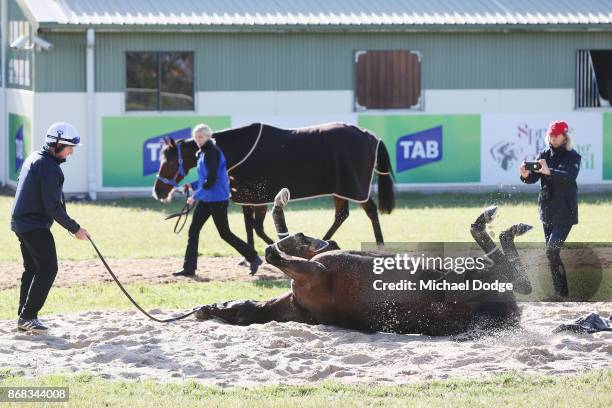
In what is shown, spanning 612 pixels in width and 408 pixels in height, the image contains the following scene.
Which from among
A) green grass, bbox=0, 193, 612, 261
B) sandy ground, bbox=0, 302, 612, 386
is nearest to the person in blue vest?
green grass, bbox=0, 193, 612, 261

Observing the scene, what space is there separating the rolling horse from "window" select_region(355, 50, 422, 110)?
28.5 feet

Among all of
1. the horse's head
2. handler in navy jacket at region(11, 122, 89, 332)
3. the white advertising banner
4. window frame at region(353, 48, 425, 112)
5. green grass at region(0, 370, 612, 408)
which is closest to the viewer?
green grass at region(0, 370, 612, 408)

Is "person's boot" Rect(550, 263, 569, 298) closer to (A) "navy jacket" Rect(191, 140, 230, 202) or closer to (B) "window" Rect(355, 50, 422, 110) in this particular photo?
(A) "navy jacket" Rect(191, 140, 230, 202)

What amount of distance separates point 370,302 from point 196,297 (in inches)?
130

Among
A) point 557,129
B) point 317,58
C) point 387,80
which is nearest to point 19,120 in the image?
point 317,58

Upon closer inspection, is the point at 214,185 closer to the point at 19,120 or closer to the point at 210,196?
the point at 210,196

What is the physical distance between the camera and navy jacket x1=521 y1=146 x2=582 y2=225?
1211 cm

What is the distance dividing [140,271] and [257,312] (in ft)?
15.1

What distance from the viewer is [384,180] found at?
16.8 metres

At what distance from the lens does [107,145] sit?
24.1 m

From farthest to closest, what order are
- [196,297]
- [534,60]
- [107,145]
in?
[534,60] → [107,145] → [196,297]

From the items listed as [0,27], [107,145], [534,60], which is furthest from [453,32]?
[0,27]

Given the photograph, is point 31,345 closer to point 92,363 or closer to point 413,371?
point 92,363

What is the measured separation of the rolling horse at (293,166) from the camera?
1559cm
